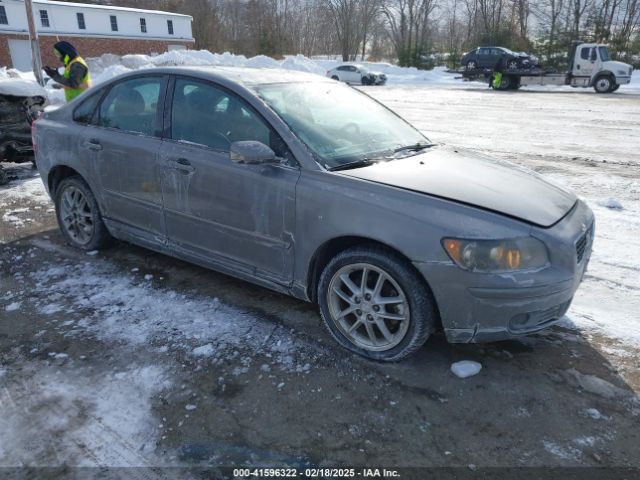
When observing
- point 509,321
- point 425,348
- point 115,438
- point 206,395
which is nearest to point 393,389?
point 425,348

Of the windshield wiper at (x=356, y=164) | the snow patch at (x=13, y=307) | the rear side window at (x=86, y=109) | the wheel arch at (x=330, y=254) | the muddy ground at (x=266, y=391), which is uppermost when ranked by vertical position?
the rear side window at (x=86, y=109)

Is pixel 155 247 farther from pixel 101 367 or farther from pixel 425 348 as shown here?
pixel 425 348

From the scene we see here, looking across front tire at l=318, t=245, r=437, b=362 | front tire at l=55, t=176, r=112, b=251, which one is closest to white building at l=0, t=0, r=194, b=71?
front tire at l=55, t=176, r=112, b=251

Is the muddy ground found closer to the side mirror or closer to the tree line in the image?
the side mirror

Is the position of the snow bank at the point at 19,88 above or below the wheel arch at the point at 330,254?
above

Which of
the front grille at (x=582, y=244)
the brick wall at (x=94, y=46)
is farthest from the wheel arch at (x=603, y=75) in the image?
the brick wall at (x=94, y=46)

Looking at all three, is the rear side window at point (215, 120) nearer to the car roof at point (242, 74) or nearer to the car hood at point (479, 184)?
the car roof at point (242, 74)

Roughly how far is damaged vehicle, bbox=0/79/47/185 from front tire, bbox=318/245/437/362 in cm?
631

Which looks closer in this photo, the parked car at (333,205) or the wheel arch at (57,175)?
the parked car at (333,205)

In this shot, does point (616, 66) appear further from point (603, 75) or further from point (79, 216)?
point (79, 216)

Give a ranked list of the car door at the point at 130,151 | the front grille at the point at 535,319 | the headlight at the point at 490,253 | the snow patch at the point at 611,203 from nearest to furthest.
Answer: the headlight at the point at 490,253 → the front grille at the point at 535,319 → the car door at the point at 130,151 → the snow patch at the point at 611,203

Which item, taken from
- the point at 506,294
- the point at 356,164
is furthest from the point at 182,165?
the point at 506,294

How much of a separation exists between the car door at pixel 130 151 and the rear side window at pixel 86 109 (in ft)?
0.27

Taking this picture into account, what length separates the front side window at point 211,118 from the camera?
3383 mm
